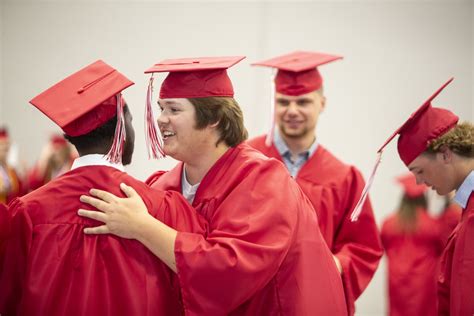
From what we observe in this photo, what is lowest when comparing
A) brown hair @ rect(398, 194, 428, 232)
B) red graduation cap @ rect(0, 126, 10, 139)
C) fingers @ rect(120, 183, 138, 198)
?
brown hair @ rect(398, 194, 428, 232)

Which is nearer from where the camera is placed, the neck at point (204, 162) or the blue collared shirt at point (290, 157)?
the neck at point (204, 162)

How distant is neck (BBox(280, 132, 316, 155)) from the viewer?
3.41 metres

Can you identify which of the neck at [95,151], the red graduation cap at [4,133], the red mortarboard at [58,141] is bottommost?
the red mortarboard at [58,141]

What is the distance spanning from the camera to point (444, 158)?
2414mm

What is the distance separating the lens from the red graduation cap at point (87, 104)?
6.39ft

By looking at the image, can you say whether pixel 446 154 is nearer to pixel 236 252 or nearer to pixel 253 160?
pixel 253 160

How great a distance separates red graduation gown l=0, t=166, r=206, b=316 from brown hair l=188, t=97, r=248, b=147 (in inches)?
17.5

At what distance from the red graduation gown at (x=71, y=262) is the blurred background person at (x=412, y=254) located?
10.1 feet

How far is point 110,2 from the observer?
5805mm

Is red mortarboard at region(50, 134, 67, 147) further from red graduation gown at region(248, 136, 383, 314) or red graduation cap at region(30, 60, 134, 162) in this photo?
red graduation cap at region(30, 60, 134, 162)

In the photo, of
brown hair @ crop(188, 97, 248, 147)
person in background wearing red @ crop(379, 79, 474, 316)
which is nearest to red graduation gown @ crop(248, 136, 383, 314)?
person in background wearing red @ crop(379, 79, 474, 316)

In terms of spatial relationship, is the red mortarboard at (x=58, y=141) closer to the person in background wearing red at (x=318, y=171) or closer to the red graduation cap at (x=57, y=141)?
the red graduation cap at (x=57, y=141)

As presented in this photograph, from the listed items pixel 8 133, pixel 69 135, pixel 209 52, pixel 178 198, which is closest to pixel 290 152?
pixel 178 198

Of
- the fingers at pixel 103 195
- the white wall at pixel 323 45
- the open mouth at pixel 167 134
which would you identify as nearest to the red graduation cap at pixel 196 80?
the open mouth at pixel 167 134
